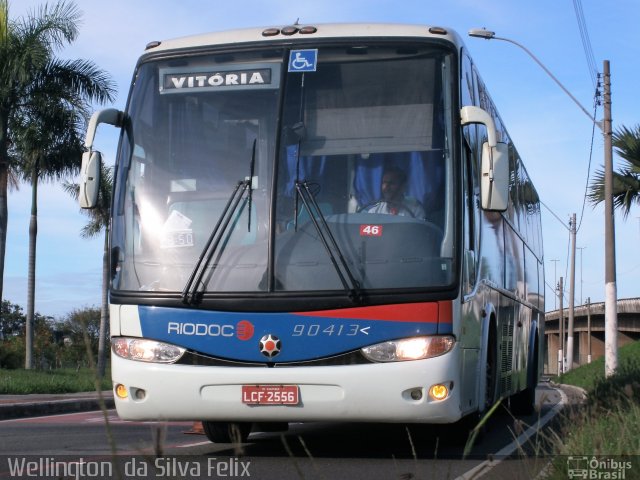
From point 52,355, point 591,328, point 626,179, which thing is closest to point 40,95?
point 626,179

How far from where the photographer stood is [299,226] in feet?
26.0

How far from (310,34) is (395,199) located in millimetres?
1675

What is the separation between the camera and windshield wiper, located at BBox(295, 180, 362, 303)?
25.1 feet

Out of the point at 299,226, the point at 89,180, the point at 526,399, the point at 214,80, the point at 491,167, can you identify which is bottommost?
the point at 526,399

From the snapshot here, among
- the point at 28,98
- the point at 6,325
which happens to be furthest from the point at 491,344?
the point at 6,325

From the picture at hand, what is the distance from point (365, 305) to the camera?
301 inches

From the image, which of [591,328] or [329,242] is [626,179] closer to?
[329,242]

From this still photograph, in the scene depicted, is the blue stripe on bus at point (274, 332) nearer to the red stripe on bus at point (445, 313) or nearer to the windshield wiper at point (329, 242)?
the red stripe on bus at point (445, 313)

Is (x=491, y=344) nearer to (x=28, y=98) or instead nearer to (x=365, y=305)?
(x=365, y=305)

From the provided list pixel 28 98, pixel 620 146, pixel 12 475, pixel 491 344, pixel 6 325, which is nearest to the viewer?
pixel 12 475

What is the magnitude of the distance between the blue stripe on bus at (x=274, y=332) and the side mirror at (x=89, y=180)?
1.16 meters

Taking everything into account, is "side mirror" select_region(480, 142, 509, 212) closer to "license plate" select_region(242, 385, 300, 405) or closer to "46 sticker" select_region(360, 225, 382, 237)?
"46 sticker" select_region(360, 225, 382, 237)

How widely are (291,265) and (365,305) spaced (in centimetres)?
65

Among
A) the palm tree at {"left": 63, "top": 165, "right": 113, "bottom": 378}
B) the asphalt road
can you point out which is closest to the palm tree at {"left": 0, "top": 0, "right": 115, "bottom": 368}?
the palm tree at {"left": 63, "top": 165, "right": 113, "bottom": 378}
